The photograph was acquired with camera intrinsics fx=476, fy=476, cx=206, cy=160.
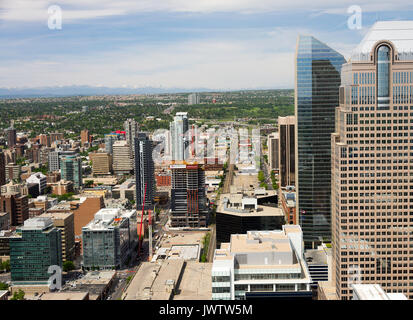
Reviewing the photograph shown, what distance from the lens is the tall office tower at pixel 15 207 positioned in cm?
1043

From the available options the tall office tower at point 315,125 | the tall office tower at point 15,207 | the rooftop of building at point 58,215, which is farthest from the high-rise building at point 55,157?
the tall office tower at point 315,125

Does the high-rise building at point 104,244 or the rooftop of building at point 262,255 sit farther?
the high-rise building at point 104,244

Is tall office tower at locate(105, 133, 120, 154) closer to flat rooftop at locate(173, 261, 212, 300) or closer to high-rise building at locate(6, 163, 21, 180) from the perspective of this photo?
high-rise building at locate(6, 163, 21, 180)

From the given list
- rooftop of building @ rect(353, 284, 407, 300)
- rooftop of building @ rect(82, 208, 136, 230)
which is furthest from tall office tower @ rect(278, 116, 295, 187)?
rooftop of building @ rect(353, 284, 407, 300)

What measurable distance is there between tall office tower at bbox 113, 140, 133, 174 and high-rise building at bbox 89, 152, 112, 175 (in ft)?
0.92

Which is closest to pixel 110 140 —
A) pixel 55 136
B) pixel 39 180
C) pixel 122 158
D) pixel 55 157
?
pixel 122 158

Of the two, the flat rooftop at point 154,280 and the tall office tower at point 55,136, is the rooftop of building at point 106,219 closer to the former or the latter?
the flat rooftop at point 154,280

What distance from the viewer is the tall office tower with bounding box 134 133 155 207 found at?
11.4 metres

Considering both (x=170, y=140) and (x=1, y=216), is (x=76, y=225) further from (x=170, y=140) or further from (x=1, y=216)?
(x=170, y=140)

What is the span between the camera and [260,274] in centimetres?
328

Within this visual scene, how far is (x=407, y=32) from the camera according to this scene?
442 cm

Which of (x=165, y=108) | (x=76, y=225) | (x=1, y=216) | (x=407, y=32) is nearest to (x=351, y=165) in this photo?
(x=407, y=32)

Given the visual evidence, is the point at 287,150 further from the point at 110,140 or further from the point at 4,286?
the point at 4,286

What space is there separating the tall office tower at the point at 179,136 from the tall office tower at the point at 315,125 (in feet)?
9.30
